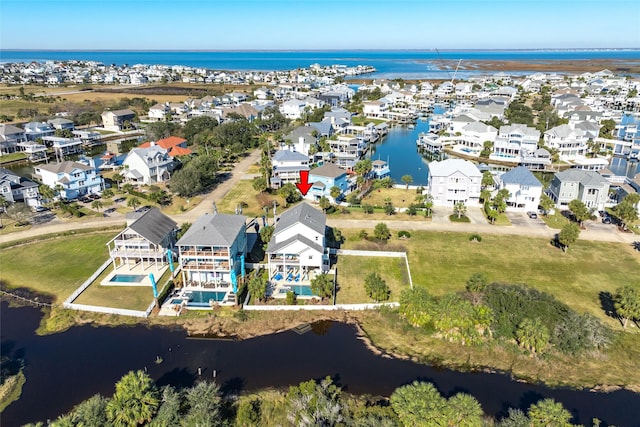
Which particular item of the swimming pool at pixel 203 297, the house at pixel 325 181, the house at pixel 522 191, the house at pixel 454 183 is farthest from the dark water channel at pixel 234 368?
the house at pixel 522 191

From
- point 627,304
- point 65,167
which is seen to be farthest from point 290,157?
point 627,304

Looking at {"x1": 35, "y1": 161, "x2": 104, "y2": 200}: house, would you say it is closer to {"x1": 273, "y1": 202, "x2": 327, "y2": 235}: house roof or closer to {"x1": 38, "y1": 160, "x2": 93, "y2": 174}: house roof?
{"x1": 38, "y1": 160, "x2": 93, "y2": 174}: house roof

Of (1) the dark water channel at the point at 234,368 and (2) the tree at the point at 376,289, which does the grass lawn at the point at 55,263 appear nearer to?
(1) the dark water channel at the point at 234,368

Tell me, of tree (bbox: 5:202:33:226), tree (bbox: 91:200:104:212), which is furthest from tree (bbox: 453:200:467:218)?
tree (bbox: 5:202:33:226)

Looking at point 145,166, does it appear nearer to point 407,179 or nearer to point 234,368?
point 407,179

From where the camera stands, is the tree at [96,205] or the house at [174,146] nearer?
the tree at [96,205]

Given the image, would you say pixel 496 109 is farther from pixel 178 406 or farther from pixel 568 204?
pixel 178 406
